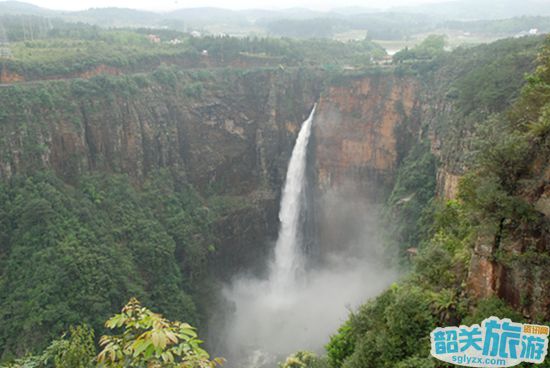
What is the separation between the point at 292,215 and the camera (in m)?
33.2

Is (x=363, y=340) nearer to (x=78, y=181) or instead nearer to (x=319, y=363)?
(x=319, y=363)

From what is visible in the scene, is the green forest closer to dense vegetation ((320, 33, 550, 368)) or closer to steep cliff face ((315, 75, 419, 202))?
dense vegetation ((320, 33, 550, 368))

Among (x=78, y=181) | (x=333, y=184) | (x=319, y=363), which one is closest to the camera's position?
(x=319, y=363)

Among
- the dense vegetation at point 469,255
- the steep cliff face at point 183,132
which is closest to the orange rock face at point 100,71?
the steep cliff face at point 183,132

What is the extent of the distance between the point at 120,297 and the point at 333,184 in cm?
1520

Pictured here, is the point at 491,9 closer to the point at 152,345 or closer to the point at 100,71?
the point at 100,71

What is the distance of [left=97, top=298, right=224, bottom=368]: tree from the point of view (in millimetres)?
3938

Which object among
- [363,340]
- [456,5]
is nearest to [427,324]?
[363,340]

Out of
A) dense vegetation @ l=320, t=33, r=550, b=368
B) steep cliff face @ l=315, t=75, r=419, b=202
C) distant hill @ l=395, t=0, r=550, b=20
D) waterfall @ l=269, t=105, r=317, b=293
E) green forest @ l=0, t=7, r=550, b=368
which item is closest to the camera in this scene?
dense vegetation @ l=320, t=33, r=550, b=368

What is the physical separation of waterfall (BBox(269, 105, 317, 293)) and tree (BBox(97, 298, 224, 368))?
90.4 ft

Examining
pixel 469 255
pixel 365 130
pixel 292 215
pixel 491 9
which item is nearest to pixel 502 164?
pixel 469 255

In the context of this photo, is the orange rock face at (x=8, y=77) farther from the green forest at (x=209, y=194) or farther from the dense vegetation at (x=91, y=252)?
the dense vegetation at (x=91, y=252)

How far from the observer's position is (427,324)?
9.84 metres

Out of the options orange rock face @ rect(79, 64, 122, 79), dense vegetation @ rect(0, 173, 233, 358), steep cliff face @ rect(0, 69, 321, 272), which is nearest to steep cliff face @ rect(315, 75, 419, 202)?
steep cliff face @ rect(0, 69, 321, 272)
